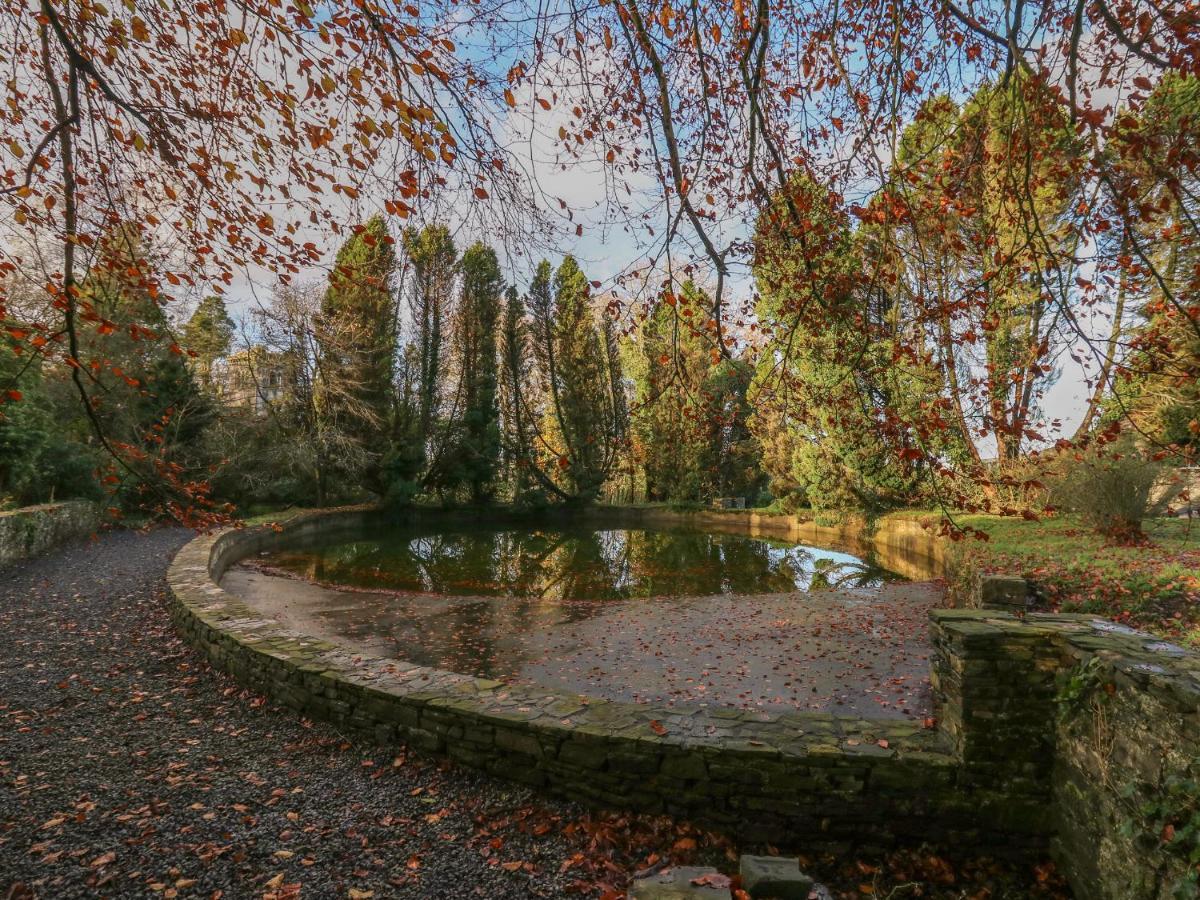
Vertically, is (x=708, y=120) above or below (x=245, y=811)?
above

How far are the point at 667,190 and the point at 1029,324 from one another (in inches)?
533

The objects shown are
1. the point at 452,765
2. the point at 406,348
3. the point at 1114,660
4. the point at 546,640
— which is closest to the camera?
the point at 1114,660

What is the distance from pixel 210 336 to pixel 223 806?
21.2 m

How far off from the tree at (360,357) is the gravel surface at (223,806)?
605 inches

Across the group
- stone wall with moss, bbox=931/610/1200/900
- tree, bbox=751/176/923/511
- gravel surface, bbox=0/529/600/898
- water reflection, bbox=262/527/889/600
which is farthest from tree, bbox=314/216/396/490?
stone wall with moss, bbox=931/610/1200/900

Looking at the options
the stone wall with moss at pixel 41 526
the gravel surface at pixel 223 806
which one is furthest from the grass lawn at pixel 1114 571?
the stone wall with moss at pixel 41 526

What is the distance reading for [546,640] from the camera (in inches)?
298

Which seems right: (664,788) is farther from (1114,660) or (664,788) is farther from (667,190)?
(667,190)

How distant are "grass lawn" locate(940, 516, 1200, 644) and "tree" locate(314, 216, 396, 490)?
17.8m

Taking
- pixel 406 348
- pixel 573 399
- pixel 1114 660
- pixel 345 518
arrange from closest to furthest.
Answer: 1. pixel 1114 660
2. pixel 345 518
3. pixel 406 348
4. pixel 573 399

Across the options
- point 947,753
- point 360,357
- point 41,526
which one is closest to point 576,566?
point 41,526

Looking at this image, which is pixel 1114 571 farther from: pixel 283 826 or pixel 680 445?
pixel 680 445

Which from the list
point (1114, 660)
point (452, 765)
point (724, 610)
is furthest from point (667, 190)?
point (724, 610)

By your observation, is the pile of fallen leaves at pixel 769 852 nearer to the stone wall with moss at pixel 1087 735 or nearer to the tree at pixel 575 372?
the stone wall with moss at pixel 1087 735
